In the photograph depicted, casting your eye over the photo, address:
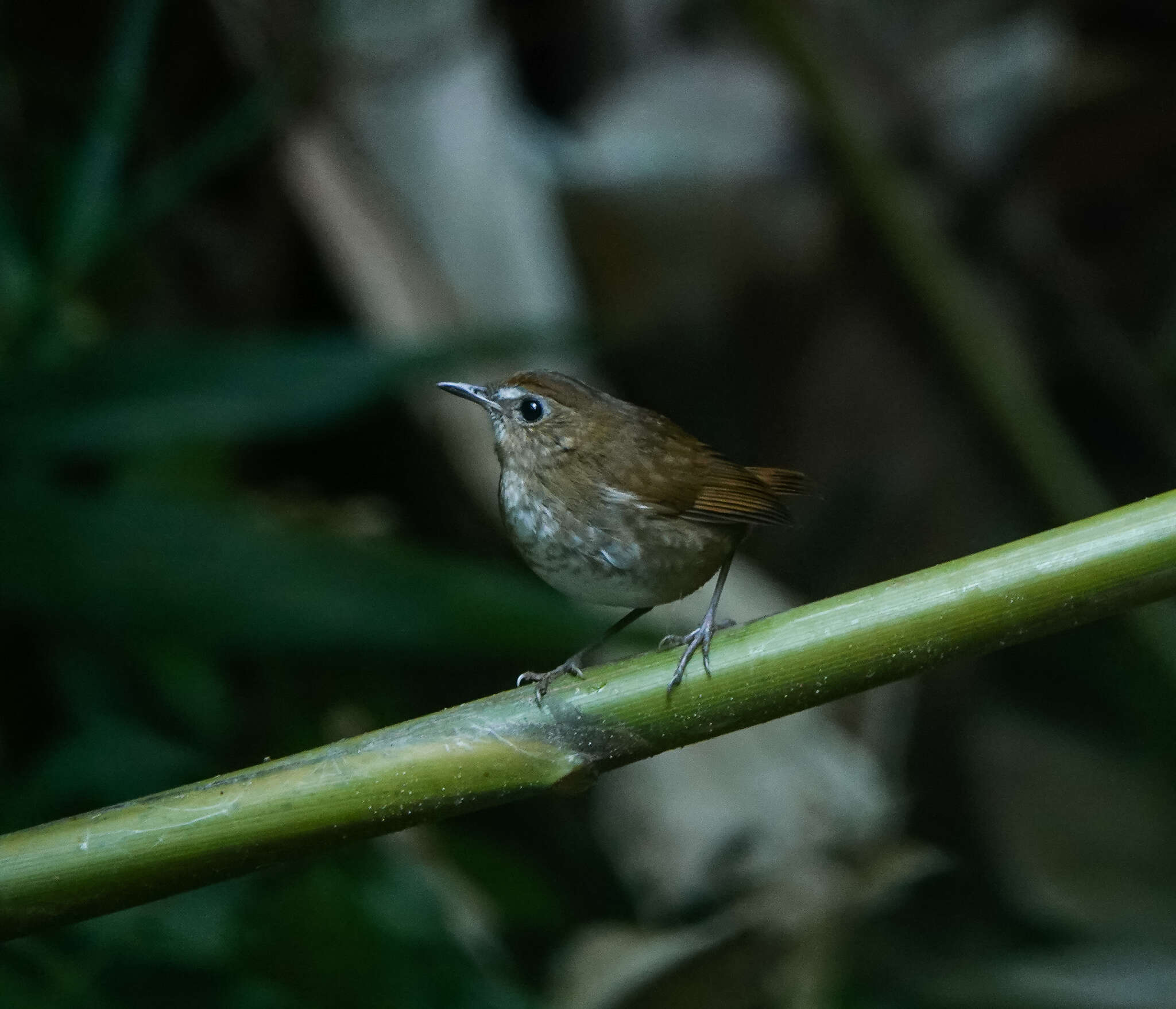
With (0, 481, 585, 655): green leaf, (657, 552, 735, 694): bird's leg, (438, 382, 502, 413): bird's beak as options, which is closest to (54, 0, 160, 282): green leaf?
(0, 481, 585, 655): green leaf

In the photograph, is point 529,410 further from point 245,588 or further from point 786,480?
point 245,588

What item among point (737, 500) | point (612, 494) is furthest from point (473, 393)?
point (737, 500)

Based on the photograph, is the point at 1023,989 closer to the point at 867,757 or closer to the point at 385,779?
the point at 867,757

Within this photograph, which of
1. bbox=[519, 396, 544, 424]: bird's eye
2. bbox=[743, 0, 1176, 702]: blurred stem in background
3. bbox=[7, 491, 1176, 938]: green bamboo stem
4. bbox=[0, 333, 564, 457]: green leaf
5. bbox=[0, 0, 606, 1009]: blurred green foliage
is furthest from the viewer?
bbox=[743, 0, 1176, 702]: blurred stem in background

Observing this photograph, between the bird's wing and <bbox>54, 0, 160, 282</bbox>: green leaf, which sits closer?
the bird's wing

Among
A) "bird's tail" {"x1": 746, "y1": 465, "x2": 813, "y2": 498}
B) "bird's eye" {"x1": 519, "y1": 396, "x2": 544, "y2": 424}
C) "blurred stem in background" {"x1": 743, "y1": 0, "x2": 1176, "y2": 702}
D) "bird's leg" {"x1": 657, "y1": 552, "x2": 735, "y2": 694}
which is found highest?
"bird's eye" {"x1": 519, "y1": 396, "x2": 544, "y2": 424}

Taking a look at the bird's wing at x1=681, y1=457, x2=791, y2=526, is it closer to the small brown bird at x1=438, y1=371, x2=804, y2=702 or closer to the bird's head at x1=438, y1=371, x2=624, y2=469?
the small brown bird at x1=438, y1=371, x2=804, y2=702

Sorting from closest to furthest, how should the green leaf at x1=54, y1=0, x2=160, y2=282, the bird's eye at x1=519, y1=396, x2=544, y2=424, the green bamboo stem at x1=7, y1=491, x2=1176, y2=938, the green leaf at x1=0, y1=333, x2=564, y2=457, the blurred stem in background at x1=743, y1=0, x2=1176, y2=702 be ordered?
the green bamboo stem at x1=7, y1=491, x2=1176, y2=938, the bird's eye at x1=519, y1=396, x2=544, y2=424, the green leaf at x1=0, y1=333, x2=564, y2=457, the green leaf at x1=54, y1=0, x2=160, y2=282, the blurred stem in background at x1=743, y1=0, x2=1176, y2=702
